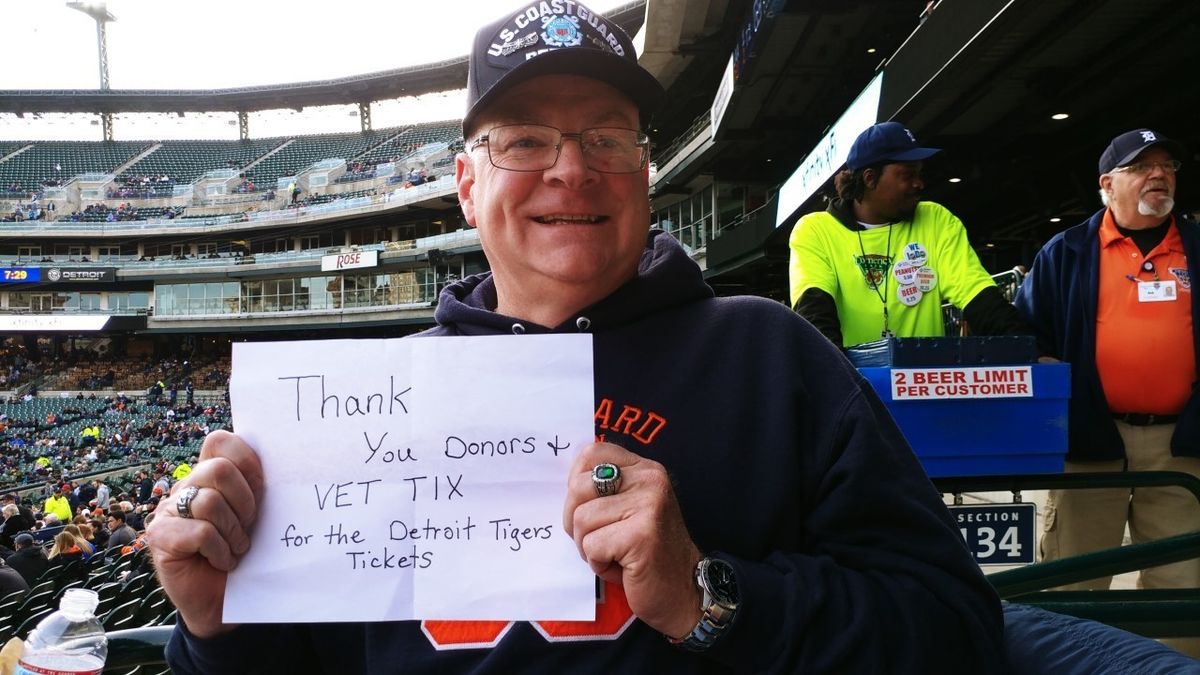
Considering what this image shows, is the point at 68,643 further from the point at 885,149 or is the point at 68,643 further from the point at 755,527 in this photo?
the point at 885,149

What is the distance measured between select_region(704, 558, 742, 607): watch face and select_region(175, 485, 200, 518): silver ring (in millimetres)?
749

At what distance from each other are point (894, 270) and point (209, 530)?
2.51 meters

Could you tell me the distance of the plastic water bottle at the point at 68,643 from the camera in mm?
1210

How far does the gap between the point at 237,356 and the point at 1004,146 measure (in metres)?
11.9

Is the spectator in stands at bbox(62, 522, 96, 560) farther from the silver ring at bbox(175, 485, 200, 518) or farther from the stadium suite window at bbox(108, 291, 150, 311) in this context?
the stadium suite window at bbox(108, 291, 150, 311)

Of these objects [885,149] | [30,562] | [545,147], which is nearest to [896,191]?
[885,149]

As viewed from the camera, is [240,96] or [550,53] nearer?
[550,53]

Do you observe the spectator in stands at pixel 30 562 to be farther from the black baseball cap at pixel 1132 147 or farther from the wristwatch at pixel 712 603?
the black baseball cap at pixel 1132 147

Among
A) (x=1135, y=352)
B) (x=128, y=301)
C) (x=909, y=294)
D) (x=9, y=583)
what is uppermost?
(x=128, y=301)

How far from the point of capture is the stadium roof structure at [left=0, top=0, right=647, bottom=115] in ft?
157

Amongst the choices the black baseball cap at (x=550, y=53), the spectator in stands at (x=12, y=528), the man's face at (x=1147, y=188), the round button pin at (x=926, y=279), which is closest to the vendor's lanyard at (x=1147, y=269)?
the man's face at (x=1147, y=188)

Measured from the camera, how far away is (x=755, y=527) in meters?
1.23

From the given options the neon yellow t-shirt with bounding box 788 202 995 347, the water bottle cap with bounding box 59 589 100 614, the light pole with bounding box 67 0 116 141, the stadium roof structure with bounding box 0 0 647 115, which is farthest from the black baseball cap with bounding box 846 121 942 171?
the light pole with bounding box 67 0 116 141

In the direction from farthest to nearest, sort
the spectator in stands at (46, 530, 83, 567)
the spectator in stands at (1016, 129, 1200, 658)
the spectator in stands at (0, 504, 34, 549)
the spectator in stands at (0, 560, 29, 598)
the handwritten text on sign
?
the spectator in stands at (0, 504, 34, 549) < the spectator in stands at (46, 530, 83, 567) < the spectator in stands at (0, 560, 29, 598) < the spectator in stands at (1016, 129, 1200, 658) < the handwritten text on sign
